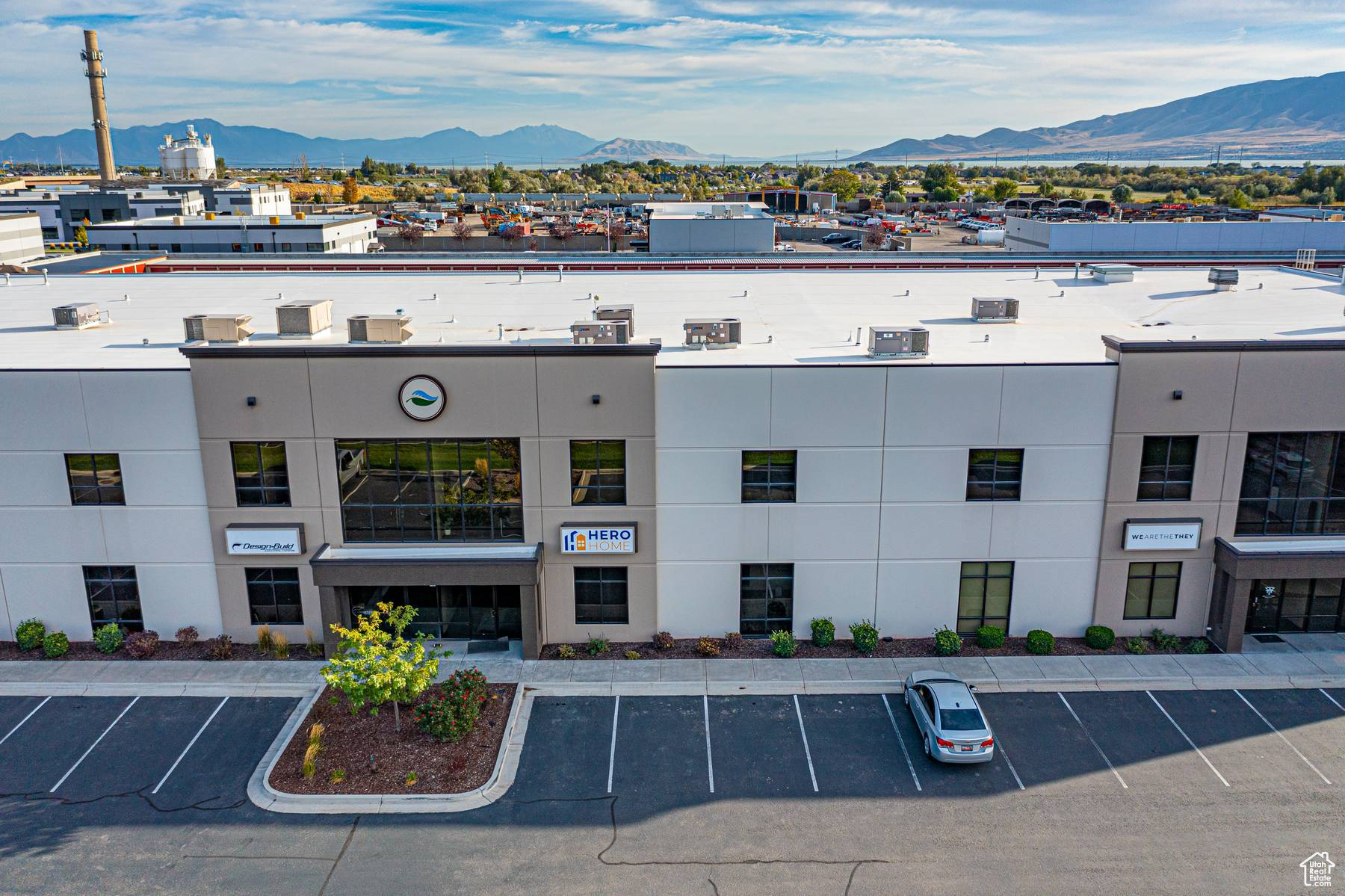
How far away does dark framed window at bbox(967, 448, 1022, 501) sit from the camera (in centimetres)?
2684

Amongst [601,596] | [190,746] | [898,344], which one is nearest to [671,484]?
[601,596]

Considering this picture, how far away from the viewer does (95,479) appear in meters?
26.8

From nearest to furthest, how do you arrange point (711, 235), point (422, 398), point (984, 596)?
point (422, 398)
point (984, 596)
point (711, 235)

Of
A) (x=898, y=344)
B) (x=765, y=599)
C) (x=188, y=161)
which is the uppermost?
(x=188, y=161)

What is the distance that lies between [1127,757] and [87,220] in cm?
11447

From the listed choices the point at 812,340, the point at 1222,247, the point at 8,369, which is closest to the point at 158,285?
the point at 8,369

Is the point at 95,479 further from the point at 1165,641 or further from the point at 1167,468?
the point at 1165,641

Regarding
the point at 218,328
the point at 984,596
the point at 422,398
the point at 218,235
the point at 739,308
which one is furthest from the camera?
the point at 218,235

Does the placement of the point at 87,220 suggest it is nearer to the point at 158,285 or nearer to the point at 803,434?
the point at 158,285

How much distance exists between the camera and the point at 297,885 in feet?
60.3

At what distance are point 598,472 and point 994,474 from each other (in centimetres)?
1148

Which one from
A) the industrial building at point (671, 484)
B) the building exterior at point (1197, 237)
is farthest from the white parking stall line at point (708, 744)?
the building exterior at point (1197, 237)

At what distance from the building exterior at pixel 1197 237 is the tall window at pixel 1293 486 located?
29328 mm

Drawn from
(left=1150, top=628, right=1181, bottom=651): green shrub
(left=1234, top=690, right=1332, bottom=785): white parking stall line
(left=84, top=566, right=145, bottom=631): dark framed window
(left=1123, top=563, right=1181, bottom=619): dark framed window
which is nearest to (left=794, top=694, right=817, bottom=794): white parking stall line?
(left=1123, top=563, right=1181, bottom=619): dark framed window
